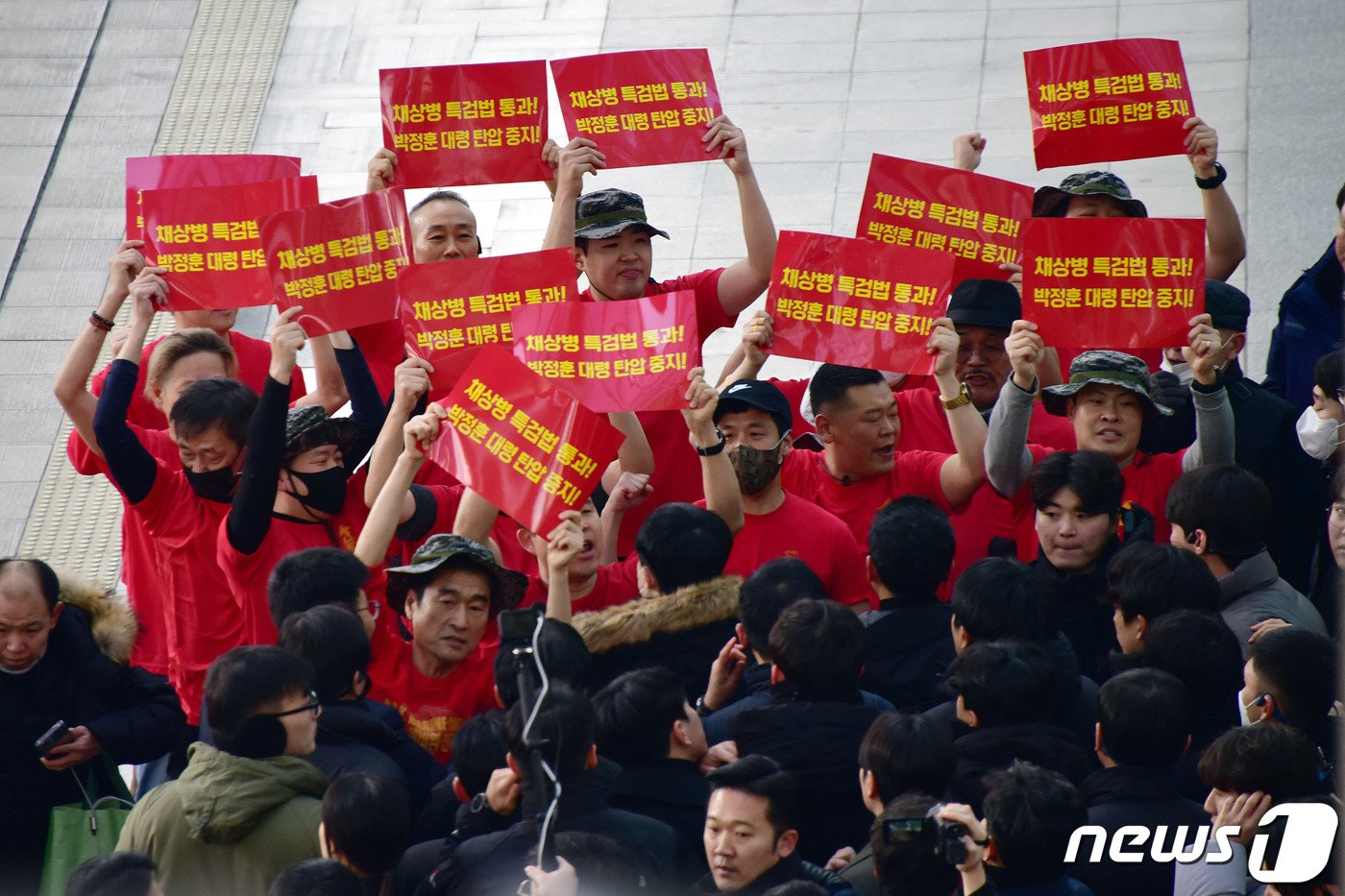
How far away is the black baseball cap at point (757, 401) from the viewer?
235 inches

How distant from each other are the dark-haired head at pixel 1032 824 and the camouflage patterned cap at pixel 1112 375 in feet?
7.06

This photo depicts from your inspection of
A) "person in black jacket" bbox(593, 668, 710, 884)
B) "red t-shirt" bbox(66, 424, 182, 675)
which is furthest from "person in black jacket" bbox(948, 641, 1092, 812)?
"red t-shirt" bbox(66, 424, 182, 675)

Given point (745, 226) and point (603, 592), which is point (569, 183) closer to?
point (745, 226)

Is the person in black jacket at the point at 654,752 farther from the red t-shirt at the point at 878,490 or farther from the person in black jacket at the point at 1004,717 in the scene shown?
the red t-shirt at the point at 878,490

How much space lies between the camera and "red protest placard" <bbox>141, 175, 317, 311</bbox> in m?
6.33

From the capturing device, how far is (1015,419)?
Result: 584 cm

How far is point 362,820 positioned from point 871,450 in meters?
2.57

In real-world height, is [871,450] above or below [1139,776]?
above

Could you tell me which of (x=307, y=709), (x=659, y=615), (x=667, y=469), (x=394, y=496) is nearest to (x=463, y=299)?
(x=394, y=496)

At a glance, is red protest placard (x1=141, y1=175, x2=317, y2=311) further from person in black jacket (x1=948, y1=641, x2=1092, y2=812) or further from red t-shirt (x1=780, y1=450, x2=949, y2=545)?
person in black jacket (x1=948, y1=641, x2=1092, y2=812)

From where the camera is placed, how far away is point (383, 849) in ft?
13.7

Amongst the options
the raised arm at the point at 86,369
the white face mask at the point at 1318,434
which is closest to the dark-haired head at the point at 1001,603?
the white face mask at the point at 1318,434

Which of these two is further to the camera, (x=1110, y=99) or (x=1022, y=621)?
(x=1110, y=99)

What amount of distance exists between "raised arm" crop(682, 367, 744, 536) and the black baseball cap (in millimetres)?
227
